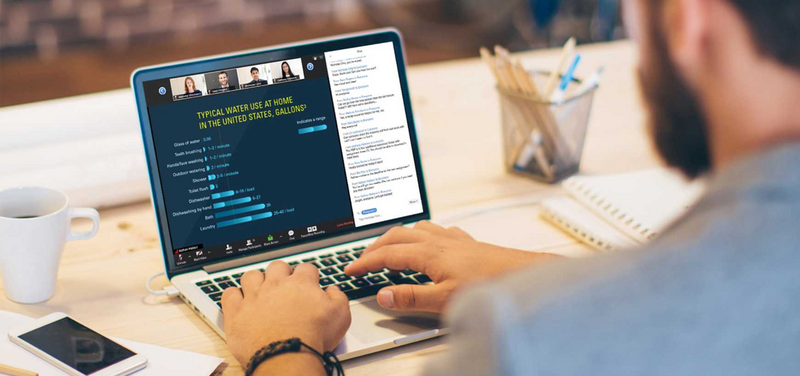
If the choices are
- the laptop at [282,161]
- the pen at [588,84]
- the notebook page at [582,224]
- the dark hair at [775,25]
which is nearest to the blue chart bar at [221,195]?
the laptop at [282,161]

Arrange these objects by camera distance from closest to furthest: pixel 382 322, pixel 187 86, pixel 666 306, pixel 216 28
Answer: pixel 666 306
pixel 382 322
pixel 187 86
pixel 216 28

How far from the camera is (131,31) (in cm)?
385

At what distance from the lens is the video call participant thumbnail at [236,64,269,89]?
3.41ft

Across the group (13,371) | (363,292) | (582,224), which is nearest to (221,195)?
(363,292)

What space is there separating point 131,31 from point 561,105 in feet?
10.2

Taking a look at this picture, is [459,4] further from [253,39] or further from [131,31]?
[131,31]

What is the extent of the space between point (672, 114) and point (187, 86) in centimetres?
67

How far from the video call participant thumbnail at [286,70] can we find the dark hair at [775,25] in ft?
2.26

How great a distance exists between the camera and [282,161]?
104cm

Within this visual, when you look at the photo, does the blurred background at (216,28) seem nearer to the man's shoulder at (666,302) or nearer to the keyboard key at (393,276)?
the keyboard key at (393,276)

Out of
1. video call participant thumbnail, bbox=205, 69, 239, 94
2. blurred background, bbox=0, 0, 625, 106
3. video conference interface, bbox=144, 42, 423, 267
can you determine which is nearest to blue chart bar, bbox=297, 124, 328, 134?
video conference interface, bbox=144, 42, 423, 267

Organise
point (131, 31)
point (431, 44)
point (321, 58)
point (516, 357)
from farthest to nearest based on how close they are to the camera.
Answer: point (431, 44), point (131, 31), point (321, 58), point (516, 357)

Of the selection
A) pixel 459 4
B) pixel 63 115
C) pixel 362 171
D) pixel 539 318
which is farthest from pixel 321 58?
pixel 459 4

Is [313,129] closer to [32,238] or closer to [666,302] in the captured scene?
[32,238]
